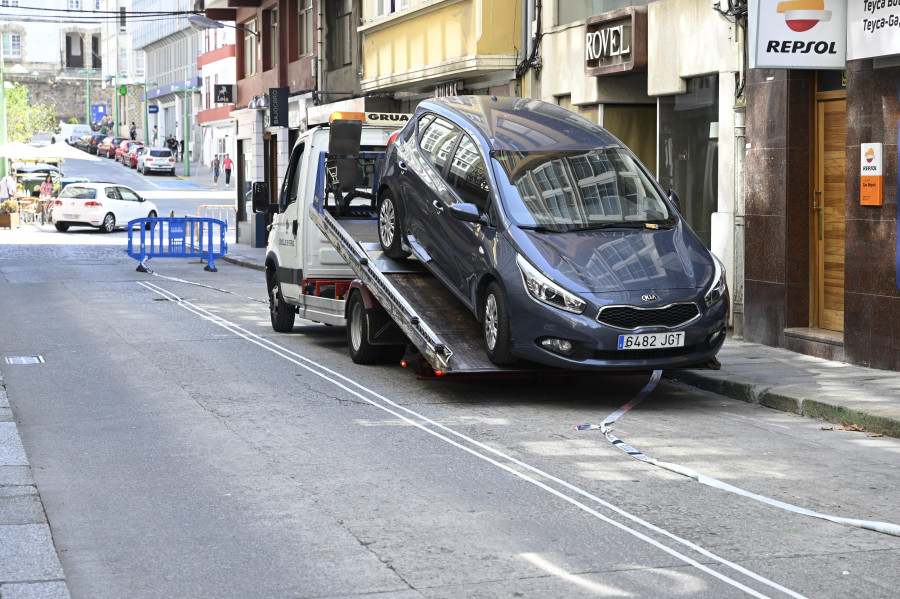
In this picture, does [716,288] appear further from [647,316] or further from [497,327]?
[497,327]

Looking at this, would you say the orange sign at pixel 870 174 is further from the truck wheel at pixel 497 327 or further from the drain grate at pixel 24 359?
the drain grate at pixel 24 359

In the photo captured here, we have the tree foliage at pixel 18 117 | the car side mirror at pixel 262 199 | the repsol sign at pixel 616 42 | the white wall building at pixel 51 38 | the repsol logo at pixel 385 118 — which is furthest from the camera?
the white wall building at pixel 51 38

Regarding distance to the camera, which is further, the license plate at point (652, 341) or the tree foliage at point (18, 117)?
the tree foliage at point (18, 117)

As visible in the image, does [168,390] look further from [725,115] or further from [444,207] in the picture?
[725,115]

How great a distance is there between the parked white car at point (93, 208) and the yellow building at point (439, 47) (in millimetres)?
15758

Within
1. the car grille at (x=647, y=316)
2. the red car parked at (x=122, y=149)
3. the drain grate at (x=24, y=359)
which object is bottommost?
the drain grate at (x=24, y=359)

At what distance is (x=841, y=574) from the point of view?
6039 millimetres

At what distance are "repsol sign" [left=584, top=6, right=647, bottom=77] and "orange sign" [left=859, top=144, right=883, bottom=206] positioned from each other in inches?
202

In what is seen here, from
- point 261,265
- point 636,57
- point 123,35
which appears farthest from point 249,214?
point 123,35

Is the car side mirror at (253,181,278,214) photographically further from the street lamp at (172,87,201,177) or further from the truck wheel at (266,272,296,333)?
the street lamp at (172,87,201,177)

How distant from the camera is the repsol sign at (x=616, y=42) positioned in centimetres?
Answer: 1739

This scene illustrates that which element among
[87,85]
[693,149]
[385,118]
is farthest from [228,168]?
[87,85]

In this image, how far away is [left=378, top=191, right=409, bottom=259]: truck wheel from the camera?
505 inches

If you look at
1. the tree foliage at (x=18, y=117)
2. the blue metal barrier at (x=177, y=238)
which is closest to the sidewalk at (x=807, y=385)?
the blue metal barrier at (x=177, y=238)
